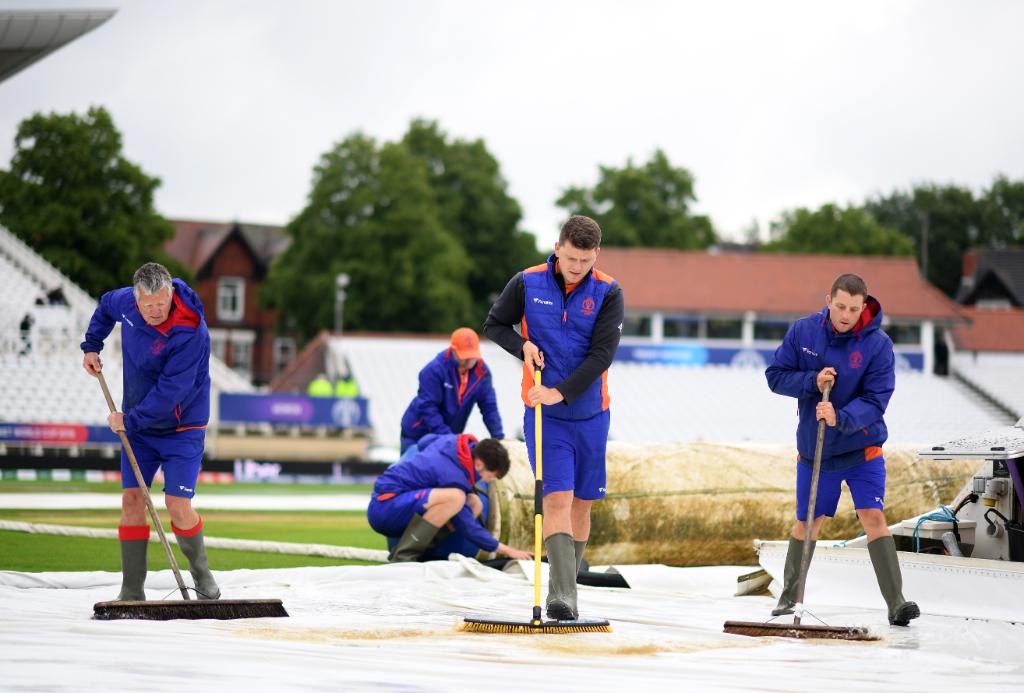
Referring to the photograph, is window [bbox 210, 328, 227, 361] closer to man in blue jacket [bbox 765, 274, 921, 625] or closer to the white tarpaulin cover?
the white tarpaulin cover

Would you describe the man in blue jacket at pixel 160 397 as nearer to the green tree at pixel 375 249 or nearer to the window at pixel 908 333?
the window at pixel 908 333

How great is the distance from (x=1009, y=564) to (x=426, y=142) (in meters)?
56.1

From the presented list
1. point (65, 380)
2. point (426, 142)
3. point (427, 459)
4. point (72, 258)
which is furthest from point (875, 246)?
point (427, 459)

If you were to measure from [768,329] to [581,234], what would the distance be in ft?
153

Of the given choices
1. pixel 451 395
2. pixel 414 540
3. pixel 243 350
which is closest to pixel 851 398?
pixel 414 540

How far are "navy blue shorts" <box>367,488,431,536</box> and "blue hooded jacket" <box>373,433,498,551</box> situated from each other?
0.05 meters

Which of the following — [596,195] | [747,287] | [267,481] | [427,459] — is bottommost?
[267,481]

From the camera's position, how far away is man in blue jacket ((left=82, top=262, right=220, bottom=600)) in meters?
6.43

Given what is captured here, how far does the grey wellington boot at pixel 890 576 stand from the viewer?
685cm

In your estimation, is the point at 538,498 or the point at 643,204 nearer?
the point at 538,498

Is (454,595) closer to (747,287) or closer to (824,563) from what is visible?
(824,563)

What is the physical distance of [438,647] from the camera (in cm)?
525

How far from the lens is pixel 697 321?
5156cm

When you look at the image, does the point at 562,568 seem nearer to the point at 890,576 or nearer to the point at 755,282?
the point at 890,576
